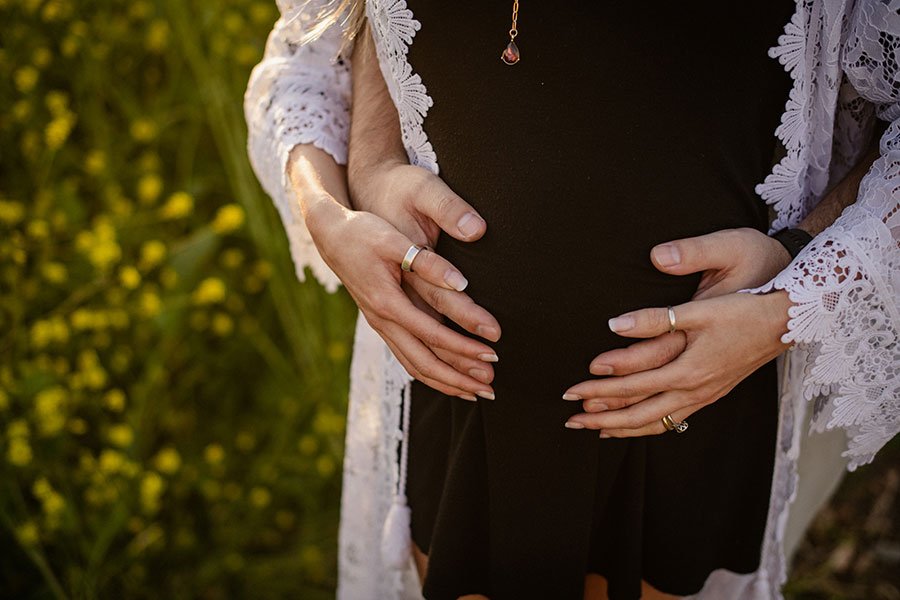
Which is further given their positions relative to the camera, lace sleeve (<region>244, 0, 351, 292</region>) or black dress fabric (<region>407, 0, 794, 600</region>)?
lace sleeve (<region>244, 0, 351, 292</region>)

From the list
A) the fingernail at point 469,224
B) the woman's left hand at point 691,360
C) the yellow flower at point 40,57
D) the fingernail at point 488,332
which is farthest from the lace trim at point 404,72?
the yellow flower at point 40,57

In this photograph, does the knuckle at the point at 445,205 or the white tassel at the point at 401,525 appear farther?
the white tassel at the point at 401,525

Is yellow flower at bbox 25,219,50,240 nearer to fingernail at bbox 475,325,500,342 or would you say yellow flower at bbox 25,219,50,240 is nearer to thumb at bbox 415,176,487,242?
thumb at bbox 415,176,487,242

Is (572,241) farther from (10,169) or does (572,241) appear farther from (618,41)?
(10,169)

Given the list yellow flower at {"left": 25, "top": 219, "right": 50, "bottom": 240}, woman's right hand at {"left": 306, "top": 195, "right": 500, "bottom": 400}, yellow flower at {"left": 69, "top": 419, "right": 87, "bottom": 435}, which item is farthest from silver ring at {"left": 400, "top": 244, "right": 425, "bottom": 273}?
yellow flower at {"left": 25, "top": 219, "right": 50, "bottom": 240}

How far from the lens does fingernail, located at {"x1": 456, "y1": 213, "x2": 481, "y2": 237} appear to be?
863 mm

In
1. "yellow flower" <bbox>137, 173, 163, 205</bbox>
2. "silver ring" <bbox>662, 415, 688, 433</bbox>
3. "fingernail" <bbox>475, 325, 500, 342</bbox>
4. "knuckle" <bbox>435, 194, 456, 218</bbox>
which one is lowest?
"silver ring" <bbox>662, 415, 688, 433</bbox>

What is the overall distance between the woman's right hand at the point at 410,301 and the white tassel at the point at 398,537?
0.29 metres

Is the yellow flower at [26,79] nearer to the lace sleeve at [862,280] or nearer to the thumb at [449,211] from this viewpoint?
the thumb at [449,211]

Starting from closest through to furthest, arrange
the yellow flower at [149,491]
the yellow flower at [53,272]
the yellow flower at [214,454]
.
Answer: the yellow flower at [149,491] → the yellow flower at [53,272] → the yellow flower at [214,454]

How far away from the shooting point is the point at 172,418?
199cm

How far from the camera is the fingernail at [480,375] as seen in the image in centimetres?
86

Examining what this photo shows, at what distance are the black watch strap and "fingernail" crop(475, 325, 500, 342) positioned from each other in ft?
1.24

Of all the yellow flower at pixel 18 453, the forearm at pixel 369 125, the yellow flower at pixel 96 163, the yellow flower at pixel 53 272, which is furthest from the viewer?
the yellow flower at pixel 96 163
